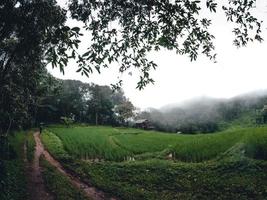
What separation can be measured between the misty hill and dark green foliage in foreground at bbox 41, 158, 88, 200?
166ft

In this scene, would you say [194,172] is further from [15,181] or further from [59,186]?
[15,181]

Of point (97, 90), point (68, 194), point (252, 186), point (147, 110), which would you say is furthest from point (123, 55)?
point (147, 110)

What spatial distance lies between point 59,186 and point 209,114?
2832 inches

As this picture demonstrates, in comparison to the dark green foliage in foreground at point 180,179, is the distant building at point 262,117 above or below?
above

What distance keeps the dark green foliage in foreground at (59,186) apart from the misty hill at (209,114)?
50721 mm

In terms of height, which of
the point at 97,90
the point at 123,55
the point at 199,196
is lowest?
the point at 199,196

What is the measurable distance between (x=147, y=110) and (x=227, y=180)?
9188cm

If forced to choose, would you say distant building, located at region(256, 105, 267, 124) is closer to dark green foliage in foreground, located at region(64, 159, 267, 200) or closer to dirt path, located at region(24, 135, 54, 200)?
dark green foliage in foreground, located at region(64, 159, 267, 200)

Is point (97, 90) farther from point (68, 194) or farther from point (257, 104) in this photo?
point (68, 194)

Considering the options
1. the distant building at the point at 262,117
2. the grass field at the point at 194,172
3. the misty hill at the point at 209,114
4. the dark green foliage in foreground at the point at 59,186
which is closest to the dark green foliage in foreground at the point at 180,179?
the grass field at the point at 194,172

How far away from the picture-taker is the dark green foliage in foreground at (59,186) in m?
14.4

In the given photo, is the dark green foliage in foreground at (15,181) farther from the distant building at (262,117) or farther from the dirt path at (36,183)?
the distant building at (262,117)

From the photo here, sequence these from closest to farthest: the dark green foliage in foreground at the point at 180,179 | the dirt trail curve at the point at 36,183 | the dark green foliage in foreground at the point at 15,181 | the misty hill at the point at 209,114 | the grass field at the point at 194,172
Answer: the dark green foliage in foreground at the point at 15,181, the dirt trail curve at the point at 36,183, the dark green foliage in foreground at the point at 180,179, the grass field at the point at 194,172, the misty hill at the point at 209,114

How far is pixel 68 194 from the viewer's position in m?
14.7
